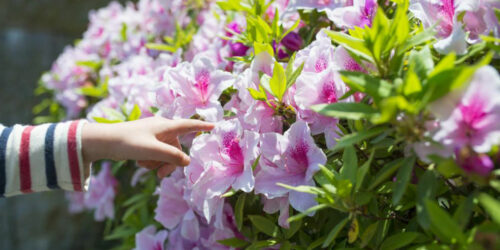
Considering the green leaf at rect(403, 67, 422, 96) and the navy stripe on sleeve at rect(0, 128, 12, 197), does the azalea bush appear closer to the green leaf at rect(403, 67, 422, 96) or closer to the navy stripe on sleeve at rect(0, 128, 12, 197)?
the green leaf at rect(403, 67, 422, 96)

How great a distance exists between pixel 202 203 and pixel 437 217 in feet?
1.48

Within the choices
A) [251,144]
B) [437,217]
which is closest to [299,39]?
[251,144]

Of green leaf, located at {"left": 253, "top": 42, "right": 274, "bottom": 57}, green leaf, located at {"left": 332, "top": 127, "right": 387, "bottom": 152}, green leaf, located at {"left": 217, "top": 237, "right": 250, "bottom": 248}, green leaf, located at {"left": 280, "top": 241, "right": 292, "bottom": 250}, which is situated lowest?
green leaf, located at {"left": 217, "top": 237, "right": 250, "bottom": 248}

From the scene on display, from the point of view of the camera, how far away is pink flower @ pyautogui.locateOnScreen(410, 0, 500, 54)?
71 centimetres

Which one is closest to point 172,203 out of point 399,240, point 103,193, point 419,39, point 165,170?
point 165,170

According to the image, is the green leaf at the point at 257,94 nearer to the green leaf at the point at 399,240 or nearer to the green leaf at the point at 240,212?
the green leaf at the point at 240,212

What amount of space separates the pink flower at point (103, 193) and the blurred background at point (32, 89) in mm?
1322

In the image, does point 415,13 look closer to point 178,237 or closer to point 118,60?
point 178,237

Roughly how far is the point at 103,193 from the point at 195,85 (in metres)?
0.96

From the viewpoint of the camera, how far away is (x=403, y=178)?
25.2 inches

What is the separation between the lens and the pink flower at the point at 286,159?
2.63ft

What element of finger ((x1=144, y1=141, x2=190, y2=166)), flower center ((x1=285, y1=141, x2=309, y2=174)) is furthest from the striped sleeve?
flower center ((x1=285, y1=141, x2=309, y2=174))

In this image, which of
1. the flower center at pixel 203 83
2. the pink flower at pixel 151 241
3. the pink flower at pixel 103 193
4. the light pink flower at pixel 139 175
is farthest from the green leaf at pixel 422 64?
the pink flower at pixel 103 193

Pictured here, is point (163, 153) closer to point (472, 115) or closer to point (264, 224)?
point (264, 224)
